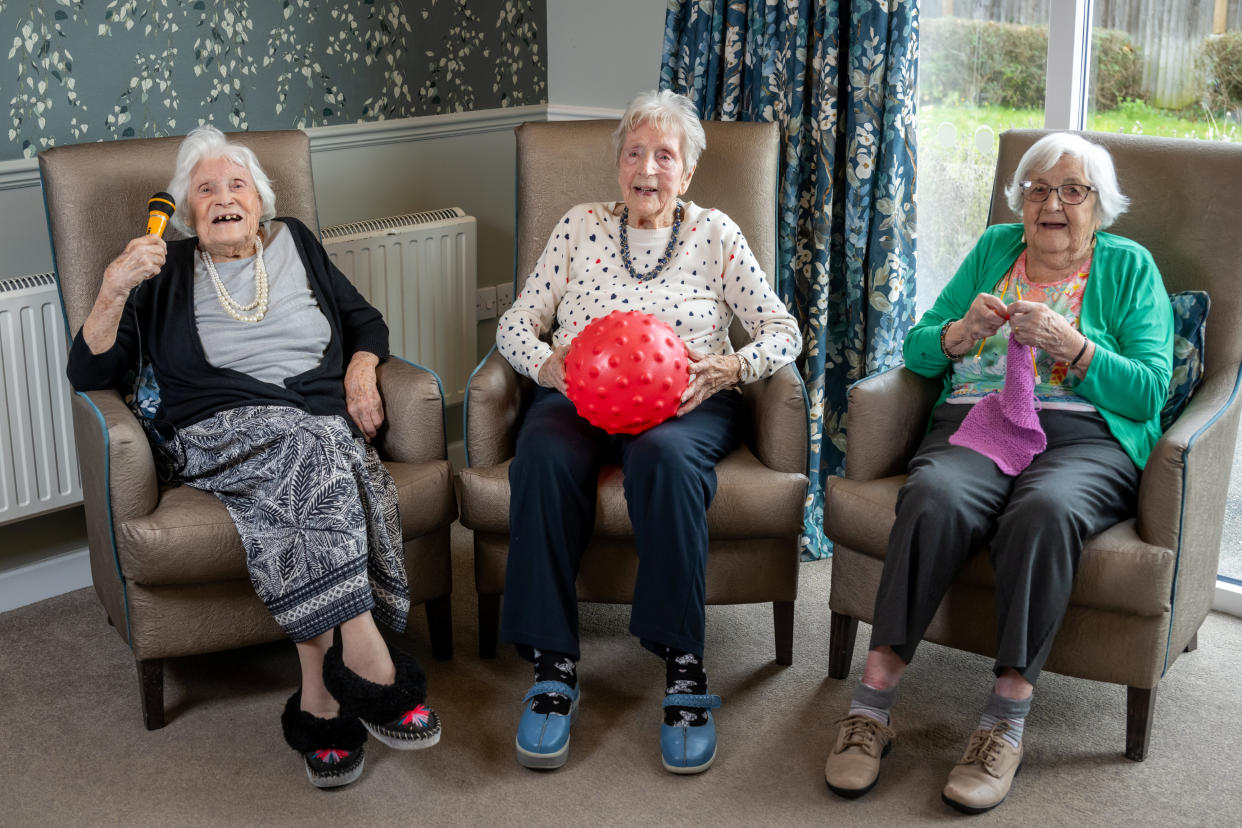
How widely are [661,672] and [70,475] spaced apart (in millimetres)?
1424

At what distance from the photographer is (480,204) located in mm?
3766

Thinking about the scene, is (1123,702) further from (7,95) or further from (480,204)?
(7,95)

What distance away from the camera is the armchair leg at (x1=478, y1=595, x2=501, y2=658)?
102 inches

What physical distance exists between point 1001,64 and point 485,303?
162 centimetres

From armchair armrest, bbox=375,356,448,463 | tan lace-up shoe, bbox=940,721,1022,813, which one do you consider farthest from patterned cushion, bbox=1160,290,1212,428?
armchair armrest, bbox=375,356,448,463

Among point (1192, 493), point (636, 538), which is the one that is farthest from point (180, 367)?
point (1192, 493)

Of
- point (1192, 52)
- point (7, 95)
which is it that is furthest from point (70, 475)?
point (1192, 52)

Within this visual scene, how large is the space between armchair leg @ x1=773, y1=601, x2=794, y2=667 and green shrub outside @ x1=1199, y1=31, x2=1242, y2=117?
1457 mm

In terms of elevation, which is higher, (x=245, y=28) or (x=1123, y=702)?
(x=245, y=28)

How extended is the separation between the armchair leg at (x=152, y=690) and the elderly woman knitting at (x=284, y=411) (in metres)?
0.28

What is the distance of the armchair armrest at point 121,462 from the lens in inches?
88.0

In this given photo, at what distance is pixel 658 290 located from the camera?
8.50ft

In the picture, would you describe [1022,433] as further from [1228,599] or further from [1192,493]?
[1228,599]

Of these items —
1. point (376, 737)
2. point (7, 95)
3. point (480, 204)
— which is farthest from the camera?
point (480, 204)
